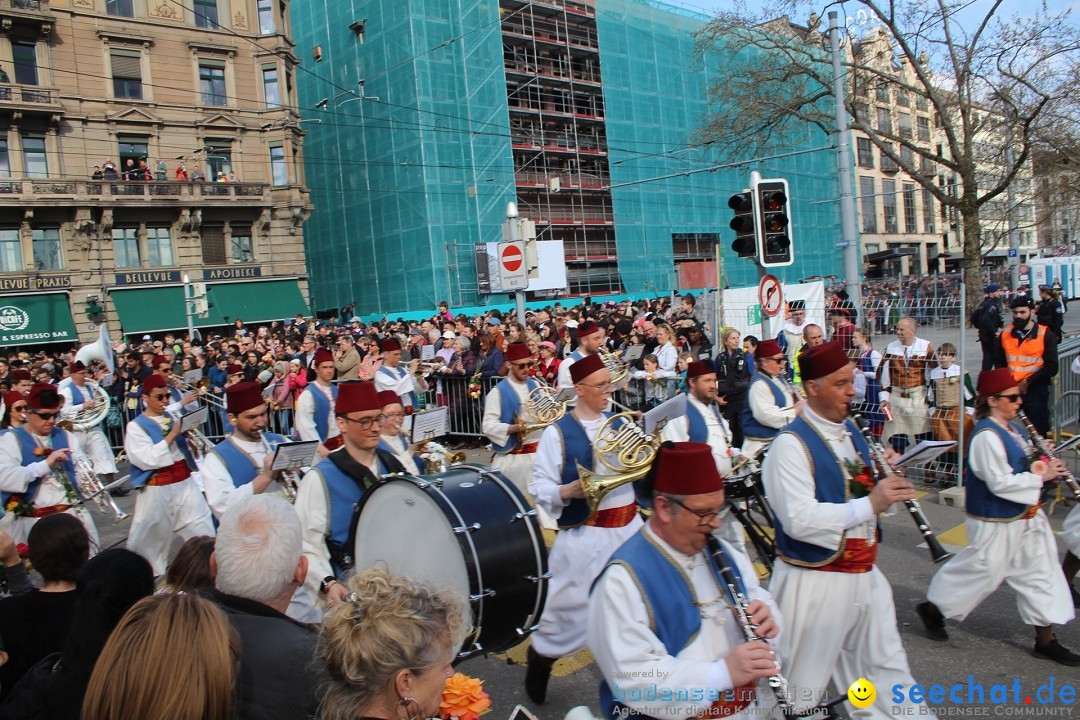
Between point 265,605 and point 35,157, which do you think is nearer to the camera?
point 265,605

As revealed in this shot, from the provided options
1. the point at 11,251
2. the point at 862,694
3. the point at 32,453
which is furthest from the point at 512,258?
the point at 11,251

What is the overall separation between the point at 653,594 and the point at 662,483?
0.38 metres

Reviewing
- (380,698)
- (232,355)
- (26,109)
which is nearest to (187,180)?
(26,109)

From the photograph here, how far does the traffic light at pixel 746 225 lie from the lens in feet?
30.8

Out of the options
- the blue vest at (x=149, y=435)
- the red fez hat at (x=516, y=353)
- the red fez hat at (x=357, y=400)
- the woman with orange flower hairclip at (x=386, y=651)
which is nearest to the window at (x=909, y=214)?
the red fez hat at (x=516, y=353)

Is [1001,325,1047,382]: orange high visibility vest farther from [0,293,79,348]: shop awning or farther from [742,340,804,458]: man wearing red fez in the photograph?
[0,293,79,348]: shop awning

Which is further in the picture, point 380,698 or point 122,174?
point 122,174

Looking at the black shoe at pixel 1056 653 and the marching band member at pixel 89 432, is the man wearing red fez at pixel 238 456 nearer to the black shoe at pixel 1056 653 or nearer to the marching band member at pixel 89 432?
the black shoe at pixel 1056 653

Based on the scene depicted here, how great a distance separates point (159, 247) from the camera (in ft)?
110

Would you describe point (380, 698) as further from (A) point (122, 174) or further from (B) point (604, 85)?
(B) point (604, 85)

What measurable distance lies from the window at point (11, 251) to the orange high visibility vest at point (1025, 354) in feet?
109

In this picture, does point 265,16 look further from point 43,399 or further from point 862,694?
point 862,694

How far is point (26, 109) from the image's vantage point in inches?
1177

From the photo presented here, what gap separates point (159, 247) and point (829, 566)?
35.0 meters
